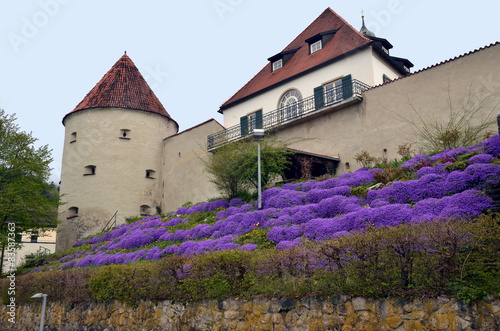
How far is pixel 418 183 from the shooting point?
1320 cm

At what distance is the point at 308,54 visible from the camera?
91.5ft

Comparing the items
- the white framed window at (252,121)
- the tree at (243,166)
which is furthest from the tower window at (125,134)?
the tree at (243,166)

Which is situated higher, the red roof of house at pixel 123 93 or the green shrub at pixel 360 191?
the red roof of house at pixel 123 93

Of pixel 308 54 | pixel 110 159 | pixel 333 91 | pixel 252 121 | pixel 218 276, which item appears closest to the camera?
pixel 218 276

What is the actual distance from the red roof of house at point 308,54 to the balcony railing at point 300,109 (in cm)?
194

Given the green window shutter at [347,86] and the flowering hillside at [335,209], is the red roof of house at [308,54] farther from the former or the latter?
the flowering hillside at [335,209]

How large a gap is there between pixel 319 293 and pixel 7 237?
17.7 meters

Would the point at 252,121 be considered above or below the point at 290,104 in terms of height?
below

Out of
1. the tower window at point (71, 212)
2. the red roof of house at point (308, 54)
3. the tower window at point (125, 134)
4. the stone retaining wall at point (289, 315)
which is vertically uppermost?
the red roof of house at point (308, 54)

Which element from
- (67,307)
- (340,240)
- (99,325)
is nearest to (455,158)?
(340,240)

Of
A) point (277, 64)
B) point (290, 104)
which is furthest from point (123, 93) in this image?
point (290, 104)

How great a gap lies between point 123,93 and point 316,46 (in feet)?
46.6

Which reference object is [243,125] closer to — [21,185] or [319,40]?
[319,40]

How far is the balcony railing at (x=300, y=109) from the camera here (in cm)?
2278
